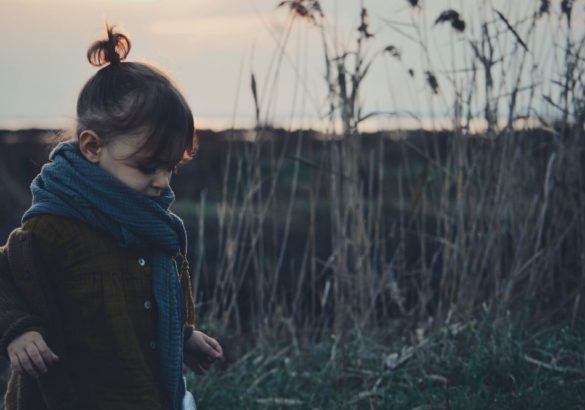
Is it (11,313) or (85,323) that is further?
(85,323)

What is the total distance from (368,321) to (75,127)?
1891mm

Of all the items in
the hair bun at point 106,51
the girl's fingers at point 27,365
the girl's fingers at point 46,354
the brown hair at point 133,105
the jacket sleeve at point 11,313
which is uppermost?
the hair bun at point 106,51

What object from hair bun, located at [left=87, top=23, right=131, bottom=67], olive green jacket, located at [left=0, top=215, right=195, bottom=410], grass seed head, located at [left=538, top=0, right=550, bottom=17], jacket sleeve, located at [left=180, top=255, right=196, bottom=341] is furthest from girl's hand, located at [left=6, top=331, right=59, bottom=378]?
grass seed head, located at [left=538, top=0, right=550, bottom=17]

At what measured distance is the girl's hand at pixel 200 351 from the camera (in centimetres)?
215

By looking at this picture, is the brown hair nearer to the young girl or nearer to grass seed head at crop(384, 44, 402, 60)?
the young girl

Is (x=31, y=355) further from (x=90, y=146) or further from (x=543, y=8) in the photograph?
(x=543, y=8)

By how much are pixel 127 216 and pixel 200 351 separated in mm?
457

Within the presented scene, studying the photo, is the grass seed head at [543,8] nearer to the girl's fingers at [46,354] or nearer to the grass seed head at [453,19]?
the grass seed head at [453,19]

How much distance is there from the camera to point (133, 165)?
6.15 feet

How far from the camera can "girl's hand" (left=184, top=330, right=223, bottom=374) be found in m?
2.15

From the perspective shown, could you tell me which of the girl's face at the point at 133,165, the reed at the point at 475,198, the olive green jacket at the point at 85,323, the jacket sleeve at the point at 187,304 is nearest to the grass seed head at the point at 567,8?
the reed at the point at 475,198

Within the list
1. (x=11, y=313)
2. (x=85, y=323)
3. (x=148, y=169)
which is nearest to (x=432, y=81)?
(x=148, y=169)

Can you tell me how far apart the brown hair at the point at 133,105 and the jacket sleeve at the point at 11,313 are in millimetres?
340

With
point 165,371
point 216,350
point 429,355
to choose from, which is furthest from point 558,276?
point 165,371
